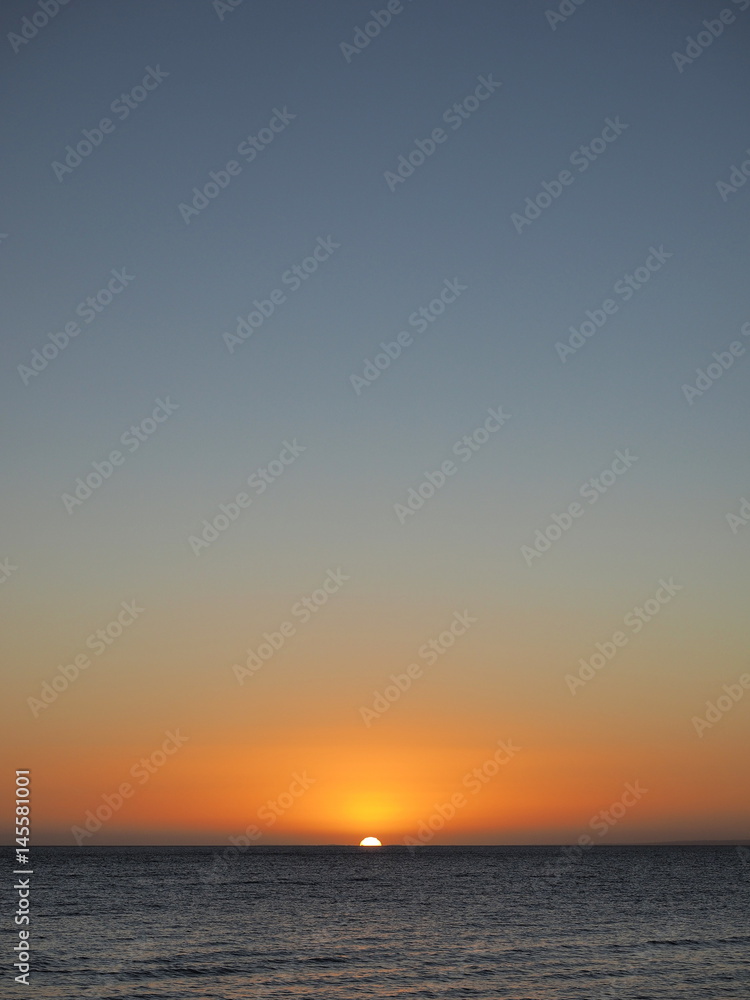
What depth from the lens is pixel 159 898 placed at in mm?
68875

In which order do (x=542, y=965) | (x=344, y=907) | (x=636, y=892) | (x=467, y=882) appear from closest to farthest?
(x=542, y=965) → (x=344, y=907) → (x=636, y=892) → (x=467, y=882)

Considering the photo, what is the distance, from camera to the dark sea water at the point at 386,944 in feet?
104

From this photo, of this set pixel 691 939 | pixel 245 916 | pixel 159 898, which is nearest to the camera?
pixel 691 939

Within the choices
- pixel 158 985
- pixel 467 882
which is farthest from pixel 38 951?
pixel 467 882

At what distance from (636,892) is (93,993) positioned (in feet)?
200

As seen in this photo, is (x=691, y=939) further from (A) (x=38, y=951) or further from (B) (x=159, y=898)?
(B) (x=159, y=898)

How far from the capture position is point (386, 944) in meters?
42.6

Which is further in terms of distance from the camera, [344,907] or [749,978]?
[344,907]

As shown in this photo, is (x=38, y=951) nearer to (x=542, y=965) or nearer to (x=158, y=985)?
(x=158, y=985)

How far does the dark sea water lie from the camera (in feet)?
104

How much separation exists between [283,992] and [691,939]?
79.3 ft

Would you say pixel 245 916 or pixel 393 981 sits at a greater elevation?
pixel 245 916

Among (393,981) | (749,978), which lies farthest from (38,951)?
(749,978)

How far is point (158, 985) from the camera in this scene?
31.8 m
